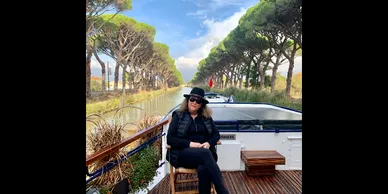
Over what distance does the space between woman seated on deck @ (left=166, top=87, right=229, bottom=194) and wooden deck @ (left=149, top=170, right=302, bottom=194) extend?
556 millimetres

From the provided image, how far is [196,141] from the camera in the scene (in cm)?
213

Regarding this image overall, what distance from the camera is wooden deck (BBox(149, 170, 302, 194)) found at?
241 cm

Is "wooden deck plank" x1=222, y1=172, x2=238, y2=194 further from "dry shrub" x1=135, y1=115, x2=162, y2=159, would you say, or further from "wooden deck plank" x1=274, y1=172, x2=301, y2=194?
"dry shrub" x1=135, y1=115, x2=162, y2=159

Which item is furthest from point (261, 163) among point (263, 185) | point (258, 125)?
point (258, 125)

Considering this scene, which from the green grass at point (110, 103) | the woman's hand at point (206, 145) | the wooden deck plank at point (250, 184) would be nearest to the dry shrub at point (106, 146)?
the woman's hand at point (206, 145)

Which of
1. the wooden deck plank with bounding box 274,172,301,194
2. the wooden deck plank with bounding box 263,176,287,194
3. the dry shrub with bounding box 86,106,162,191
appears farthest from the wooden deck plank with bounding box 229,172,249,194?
the dry shrub with bounding box 86,106,162,191

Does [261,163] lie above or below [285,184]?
above

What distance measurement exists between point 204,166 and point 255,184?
1023 mm

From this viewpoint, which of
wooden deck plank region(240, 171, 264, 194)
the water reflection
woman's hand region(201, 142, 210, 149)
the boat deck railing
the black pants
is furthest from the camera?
the boat deck railing

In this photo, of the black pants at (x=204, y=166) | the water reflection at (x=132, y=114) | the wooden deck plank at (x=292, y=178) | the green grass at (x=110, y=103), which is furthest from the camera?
the green grass at (x=110, y=103)

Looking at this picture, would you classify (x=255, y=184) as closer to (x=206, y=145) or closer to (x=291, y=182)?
(x=291, y=182)

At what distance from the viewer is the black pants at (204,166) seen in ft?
5.98

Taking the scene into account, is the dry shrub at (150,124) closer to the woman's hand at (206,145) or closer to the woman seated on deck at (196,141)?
the woman seated on deck at (196,141)
